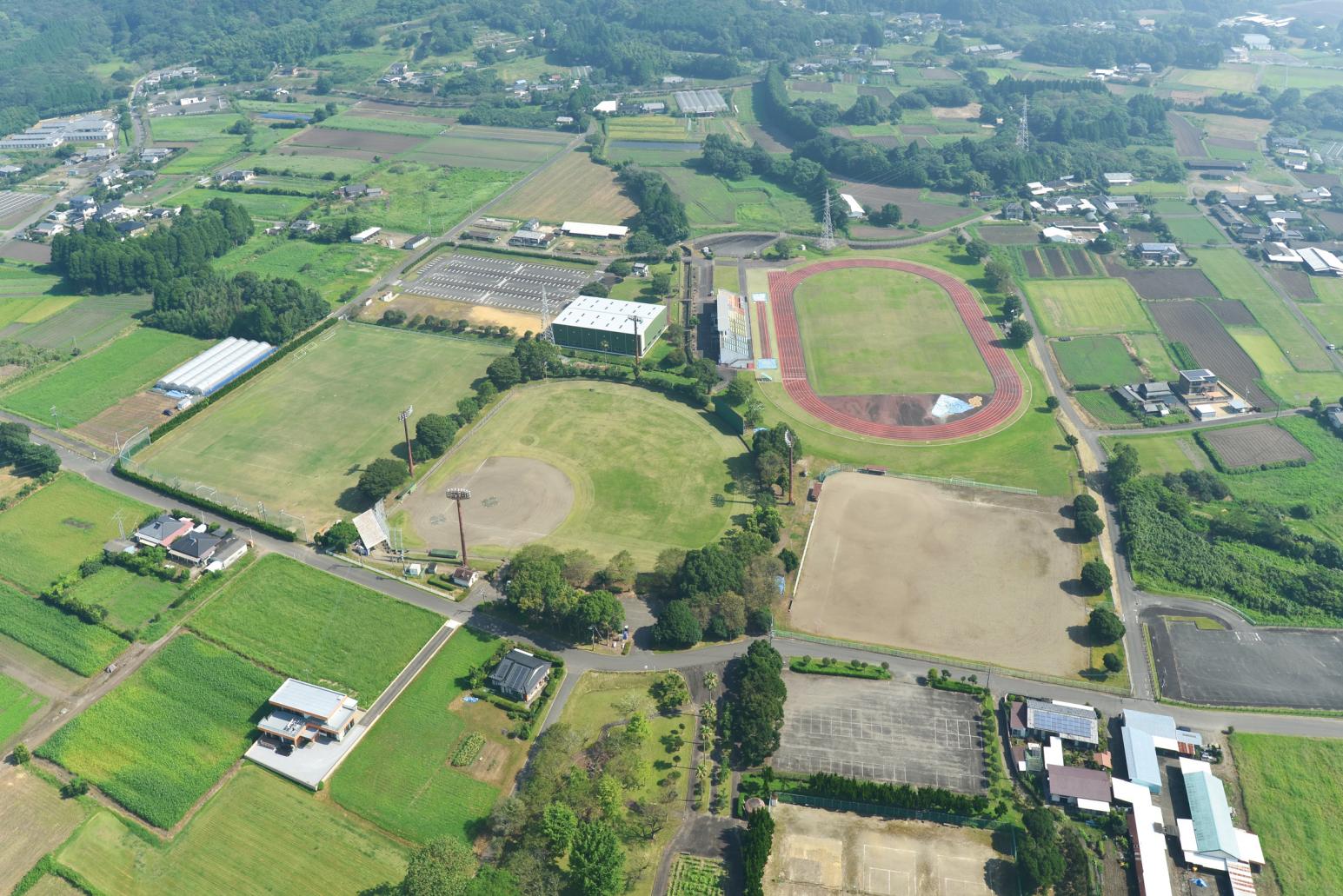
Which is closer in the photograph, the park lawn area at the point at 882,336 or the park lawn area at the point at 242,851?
the park lawn area at the point at 242,851

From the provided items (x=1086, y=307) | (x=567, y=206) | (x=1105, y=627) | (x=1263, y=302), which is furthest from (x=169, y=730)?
(x=1263, y=302)

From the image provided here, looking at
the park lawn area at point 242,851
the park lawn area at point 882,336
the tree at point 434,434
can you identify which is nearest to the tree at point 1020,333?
the park lawn area at point 882,336

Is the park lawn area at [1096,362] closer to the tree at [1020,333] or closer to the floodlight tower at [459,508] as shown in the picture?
the tree at [1020,333]

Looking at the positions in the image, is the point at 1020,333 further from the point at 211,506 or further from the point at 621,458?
the point at 211,506

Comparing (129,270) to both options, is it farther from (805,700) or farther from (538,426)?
(805,700)

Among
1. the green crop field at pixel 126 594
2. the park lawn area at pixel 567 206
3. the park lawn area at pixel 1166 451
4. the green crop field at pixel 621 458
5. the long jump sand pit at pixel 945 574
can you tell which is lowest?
the green crop field at pixel 126 594

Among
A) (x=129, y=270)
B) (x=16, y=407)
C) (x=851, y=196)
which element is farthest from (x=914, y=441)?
(x=129, y=270)

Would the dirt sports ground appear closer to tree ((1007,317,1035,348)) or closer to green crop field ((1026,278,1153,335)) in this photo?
tree ((1007,317,1035,348))
